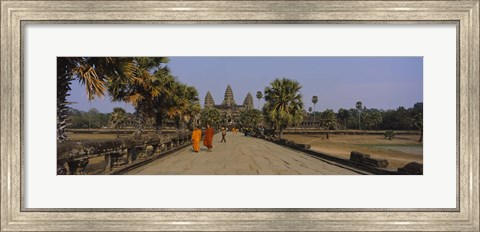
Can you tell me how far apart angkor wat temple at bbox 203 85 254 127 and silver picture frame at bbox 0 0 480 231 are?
117812mm

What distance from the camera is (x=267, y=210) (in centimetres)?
663

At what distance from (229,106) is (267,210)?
458ft

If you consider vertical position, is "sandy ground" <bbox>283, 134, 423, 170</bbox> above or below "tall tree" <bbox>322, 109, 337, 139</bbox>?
below

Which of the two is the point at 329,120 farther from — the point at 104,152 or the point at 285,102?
the point at 104,152

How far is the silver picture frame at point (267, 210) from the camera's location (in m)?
6.61

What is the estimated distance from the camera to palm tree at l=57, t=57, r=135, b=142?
26.7ft

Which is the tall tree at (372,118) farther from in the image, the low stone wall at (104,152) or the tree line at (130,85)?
the low stone wall at (104,152)

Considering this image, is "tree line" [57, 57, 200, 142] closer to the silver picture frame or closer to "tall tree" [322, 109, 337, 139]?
the silver picture frame

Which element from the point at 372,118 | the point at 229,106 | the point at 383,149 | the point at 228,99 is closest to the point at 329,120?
the point at 372,118

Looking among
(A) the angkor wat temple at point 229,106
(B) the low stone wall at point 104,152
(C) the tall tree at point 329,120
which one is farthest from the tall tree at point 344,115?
(B) the low stone wall at point 104,152

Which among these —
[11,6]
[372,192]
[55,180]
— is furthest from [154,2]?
[372,192]

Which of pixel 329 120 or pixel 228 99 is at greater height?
pixel 228 99

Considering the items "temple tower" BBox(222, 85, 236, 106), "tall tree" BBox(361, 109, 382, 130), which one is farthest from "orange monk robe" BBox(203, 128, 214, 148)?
"temple tower" BBox(222, 85, 236, 106)

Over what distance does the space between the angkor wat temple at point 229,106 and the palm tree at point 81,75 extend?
116m
